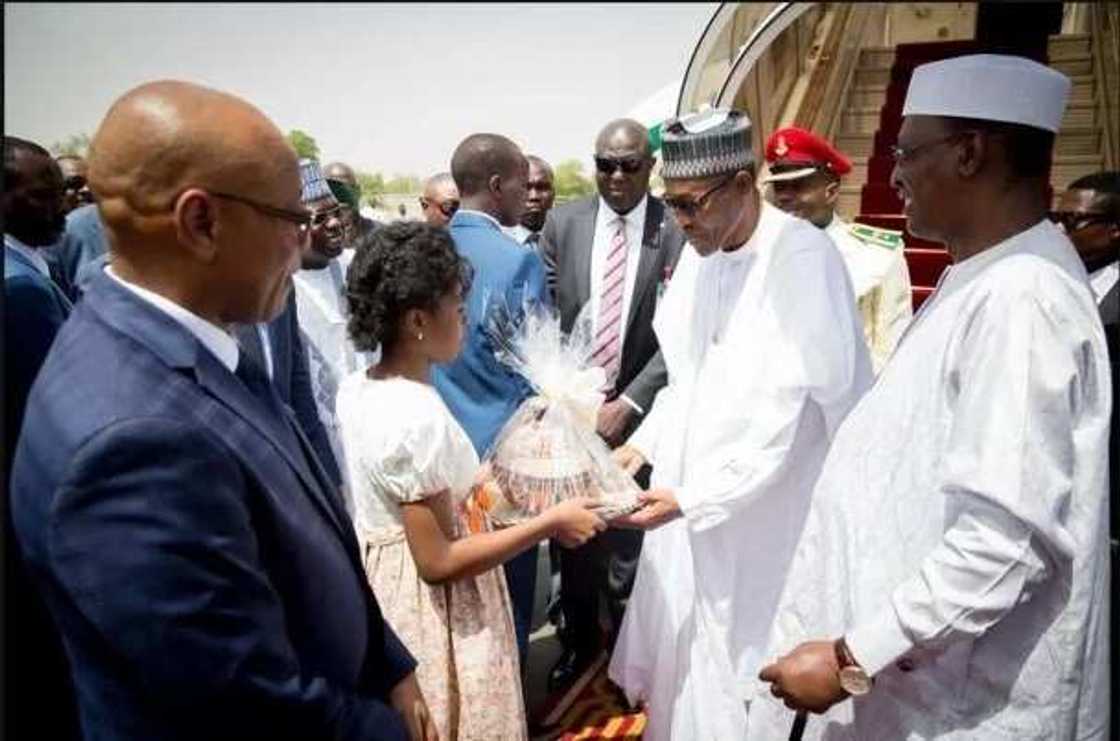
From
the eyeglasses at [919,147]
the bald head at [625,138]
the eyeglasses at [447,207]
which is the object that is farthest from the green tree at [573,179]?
the eyeglasses at [919,147]

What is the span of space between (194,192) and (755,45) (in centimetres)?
655

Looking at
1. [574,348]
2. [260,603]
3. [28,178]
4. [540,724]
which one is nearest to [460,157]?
[574,348]

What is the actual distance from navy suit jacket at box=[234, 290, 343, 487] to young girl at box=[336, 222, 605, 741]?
1.11 meters

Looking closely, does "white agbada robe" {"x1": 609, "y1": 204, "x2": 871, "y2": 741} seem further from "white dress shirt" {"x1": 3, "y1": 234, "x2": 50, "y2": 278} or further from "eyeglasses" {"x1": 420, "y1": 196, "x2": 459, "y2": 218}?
"eyeglasses" {"x1": 420, "y1": 196, "x2": 459, "y2": 218}

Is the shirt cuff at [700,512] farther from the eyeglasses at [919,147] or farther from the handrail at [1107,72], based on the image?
the handrail at [1107,72]

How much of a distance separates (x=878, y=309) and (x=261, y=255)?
3.53m

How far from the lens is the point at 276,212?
1.22m

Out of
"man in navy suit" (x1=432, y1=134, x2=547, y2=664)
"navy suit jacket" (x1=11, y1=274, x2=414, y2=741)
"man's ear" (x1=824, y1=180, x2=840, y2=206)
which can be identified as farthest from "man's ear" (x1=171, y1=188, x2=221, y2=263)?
"man's ear" (x1=824, y1=180, x2=840, y2=206)

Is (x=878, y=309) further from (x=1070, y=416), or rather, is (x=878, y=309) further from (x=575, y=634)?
(x=1070, y=416)

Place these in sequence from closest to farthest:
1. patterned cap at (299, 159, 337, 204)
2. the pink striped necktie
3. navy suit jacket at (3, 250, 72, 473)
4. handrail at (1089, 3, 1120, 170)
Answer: navy suit jacket at (3, 250, 72, 473), patterned cap at (299, 159, 337, 204), the pink striped necktie, handrail at (1089, 3, 1120, 170)

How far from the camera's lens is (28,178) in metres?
2.79

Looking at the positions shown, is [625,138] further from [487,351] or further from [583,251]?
[487,351]

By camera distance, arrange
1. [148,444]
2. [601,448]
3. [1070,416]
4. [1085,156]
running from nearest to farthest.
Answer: [148,444] < [1070,416] < [601,448] < [1085,156]

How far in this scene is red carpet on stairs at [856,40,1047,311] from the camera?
6.91 metres
